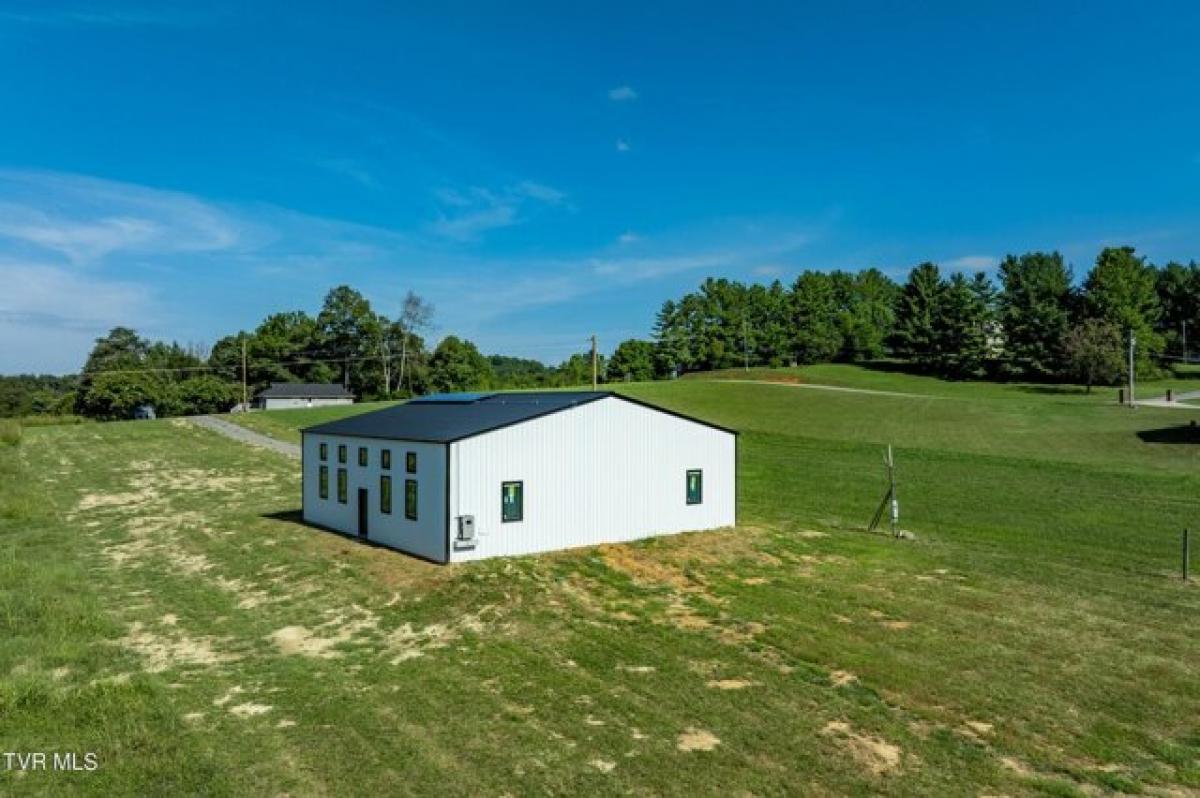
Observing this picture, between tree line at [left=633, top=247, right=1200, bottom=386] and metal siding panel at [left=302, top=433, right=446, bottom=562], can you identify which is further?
tree line at [left=633, top=247, right=1200, bottom=386]

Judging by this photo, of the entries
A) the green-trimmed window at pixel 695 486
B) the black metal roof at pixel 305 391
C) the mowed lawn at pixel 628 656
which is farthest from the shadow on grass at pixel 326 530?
the black metal roof at pixel 305 391

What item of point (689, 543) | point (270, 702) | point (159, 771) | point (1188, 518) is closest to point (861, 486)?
point (1188, 518)

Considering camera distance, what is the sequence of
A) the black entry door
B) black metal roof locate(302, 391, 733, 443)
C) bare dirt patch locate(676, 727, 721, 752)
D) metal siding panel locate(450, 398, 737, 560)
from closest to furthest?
1. bare dirt patch locate(676, 727, 721, 752)
2. metal siding panel locate(450, 398, 737, 560)
3. black metal roof locate(302, 391, 733, 443)
4. the black entry door

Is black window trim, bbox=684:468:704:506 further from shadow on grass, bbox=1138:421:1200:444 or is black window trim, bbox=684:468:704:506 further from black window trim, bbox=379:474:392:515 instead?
shadow on grass, bbox=1138:421:1200:444

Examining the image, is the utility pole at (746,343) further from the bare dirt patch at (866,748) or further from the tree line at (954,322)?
the bare dirt patch at (866,748)

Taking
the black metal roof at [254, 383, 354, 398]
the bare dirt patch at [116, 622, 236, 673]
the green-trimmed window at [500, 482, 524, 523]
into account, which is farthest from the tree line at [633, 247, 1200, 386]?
the bare dirt patch at [116, 622, 236, 673]
